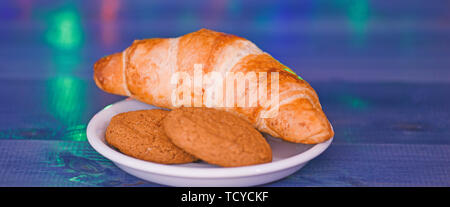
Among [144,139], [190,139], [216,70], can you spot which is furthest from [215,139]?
[216,70]

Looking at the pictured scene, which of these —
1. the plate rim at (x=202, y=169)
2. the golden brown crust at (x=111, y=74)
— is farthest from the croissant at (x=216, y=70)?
the plate rim at (x=202, y=169)

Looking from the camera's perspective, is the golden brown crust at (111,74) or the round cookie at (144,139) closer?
the round cookie at (144,139)

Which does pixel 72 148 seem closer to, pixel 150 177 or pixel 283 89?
pixel 150 177

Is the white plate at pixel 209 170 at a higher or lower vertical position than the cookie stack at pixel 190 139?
lower

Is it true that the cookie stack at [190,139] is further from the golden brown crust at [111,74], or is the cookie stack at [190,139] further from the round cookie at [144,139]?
the golden brown crust at [111,74]

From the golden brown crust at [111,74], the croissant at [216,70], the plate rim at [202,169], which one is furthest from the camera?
the golden brown crust at [111,74]

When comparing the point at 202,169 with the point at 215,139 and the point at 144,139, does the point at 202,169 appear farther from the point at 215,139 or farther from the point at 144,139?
the point at 144,139

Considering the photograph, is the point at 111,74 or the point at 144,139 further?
the point at 111,74

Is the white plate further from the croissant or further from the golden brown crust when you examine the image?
the golden brown crust
